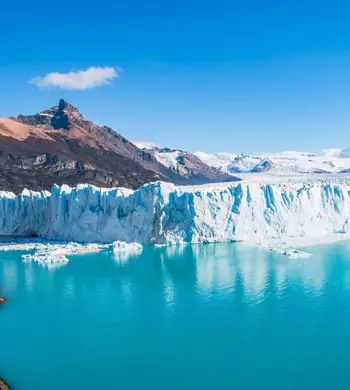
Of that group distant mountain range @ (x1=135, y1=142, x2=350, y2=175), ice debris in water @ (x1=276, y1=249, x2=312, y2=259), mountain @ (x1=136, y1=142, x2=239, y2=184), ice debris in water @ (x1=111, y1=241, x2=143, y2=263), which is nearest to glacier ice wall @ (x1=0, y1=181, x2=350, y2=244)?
ice debris in water @ (x1=111, y1=241, x2=143, y2=263)

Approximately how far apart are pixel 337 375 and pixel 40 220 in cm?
1982

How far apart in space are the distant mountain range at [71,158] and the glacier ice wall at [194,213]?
17.3 metres

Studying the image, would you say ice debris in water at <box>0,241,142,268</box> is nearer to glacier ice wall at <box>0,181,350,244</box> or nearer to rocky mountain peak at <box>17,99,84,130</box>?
glacier ice wall at <box>0,181,350,244</box>

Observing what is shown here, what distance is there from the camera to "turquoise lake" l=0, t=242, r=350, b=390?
9039 mm

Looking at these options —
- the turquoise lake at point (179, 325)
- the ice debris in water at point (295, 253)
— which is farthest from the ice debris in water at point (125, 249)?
the ice debris in water at point (295, 253)

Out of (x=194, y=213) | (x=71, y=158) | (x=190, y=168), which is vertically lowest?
(x=194, y=213)

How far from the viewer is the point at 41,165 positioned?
167 feet

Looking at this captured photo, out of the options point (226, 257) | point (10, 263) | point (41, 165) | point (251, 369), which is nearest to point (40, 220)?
point (10, 263)

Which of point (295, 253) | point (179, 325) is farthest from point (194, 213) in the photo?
point (179, 325)

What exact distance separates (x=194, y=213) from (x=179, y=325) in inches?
434

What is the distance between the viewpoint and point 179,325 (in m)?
11.8

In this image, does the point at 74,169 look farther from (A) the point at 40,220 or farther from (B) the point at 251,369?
(B) the point at 251,369

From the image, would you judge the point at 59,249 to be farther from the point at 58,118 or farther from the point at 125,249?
the point at 58,118

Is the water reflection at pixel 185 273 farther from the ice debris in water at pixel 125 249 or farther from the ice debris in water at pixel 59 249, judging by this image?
the ice debris in water at pixel 59 249
